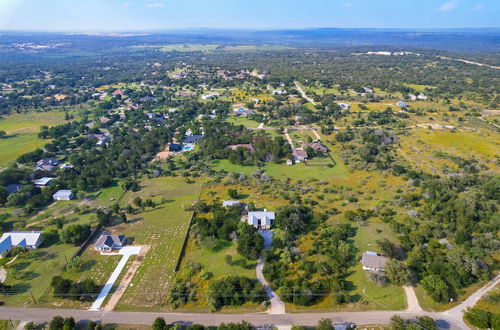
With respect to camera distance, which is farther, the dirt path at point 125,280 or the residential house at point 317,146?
the residential house at point 317,146

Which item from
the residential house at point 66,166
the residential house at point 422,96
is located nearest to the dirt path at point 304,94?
the residential house at point 422,96

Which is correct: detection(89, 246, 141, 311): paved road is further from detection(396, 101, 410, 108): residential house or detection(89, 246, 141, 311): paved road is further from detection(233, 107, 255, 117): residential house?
detection(396, 101, 410, 108): residential house

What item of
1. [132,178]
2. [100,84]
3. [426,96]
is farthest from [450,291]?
[100,84]

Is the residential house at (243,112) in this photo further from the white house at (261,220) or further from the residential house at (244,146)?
the white house at (261,220)

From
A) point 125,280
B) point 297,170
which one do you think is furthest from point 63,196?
point 297,170

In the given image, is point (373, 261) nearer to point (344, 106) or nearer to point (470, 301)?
point (470, 301)
